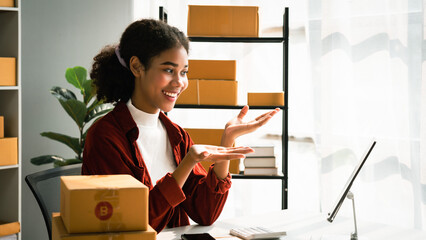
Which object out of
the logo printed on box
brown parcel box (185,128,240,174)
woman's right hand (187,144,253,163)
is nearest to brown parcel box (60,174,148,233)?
the logo printed on box

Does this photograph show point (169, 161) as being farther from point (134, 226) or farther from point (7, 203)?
point (7, 203)

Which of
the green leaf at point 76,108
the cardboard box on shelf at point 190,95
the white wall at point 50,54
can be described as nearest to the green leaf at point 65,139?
the green leaf at point 76,108

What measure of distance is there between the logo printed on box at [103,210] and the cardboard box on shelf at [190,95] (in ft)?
6.20

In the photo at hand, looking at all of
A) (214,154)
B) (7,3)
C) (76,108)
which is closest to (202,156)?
(214,154)

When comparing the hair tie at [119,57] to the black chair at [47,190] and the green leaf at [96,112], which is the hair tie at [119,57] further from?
the green leaf at [96,112]

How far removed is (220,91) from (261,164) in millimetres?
501

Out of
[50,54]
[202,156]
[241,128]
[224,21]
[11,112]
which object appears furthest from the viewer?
[50,54]

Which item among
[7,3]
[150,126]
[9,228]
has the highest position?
[7,3]

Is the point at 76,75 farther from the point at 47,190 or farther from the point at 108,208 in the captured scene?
the point at 108,208

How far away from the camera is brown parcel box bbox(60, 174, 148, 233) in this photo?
0.97 m

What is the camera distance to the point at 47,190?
1638 mm

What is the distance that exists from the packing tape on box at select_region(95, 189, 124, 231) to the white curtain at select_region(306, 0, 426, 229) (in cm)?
209

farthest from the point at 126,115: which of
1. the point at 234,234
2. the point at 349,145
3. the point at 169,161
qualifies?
the point at 349,145

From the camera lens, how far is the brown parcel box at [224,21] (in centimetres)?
279
